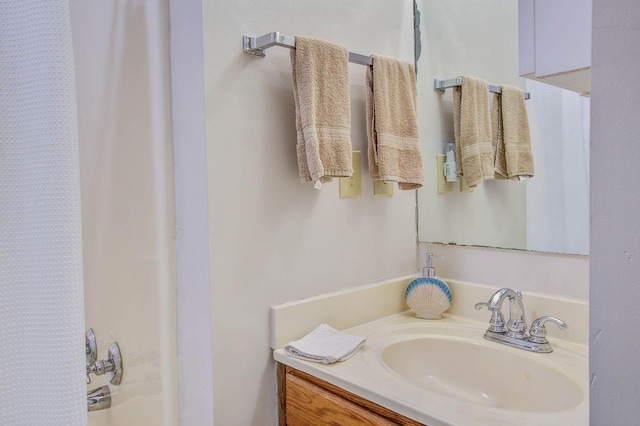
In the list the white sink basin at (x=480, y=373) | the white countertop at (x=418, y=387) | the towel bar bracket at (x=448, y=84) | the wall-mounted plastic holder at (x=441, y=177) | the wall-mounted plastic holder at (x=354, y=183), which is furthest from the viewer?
the wall-mounted plastic holder at (x=441, y=177)

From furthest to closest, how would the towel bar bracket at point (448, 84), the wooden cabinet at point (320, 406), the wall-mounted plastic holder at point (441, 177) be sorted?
the wall-mounted plastic holder at point (441, 177) → the towel bar bracket at point (448, 84) → the wooden cabinet at point (320, 406)

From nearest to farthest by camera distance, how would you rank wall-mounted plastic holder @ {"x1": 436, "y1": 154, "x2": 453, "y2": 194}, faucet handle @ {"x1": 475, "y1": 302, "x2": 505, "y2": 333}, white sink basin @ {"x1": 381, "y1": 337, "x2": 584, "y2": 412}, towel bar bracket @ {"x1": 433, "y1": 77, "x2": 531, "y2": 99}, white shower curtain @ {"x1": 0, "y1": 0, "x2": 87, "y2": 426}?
1. white shower curtain @ {"x1": 0, "y1": 0, "x2": 87, "y2": 426}
2. white sink basin @ {"x1": 381, "y1": 337, "x2": 584, "y2": 412}
3. faucet handle @ {"x1": 475, "y1": 302, "x2": 505, "y2": 333}
4. towel bar bracket @ {"x1": 433, "y1": 77, "x2": 531, "y2": 99}
5. wall-mounted plastic holder @ {"x1": 436, "y1": 154, "x2": 453, "y2": 194}

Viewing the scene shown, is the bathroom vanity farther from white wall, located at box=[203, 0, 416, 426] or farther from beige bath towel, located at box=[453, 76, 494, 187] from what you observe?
beige bath towel, located at box=[453, 76, 494, 187]

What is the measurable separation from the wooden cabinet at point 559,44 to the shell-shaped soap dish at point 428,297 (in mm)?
618

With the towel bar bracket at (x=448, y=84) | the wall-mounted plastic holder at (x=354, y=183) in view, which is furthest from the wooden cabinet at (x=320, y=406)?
the towel bar bracket at (x=448, y=84)

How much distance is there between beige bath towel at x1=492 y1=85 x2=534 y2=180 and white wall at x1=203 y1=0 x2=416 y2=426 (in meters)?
0.43

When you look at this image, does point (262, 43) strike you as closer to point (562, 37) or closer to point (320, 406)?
point (562, 37)

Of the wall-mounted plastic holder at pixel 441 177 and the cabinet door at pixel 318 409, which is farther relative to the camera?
the wall-mounted plastic holder at pixel 441 177

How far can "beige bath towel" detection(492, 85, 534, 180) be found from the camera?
4.18ft

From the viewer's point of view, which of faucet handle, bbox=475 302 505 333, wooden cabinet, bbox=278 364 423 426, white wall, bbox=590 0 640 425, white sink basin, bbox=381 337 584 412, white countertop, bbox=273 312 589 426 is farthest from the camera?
faucet handle, bbox=475 302 505 333

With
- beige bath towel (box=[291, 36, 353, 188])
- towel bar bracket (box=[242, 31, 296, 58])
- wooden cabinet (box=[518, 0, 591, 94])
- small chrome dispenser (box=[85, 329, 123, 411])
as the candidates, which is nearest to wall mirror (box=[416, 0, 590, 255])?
wooden cabinet (box=[518, 0, 591, 94])

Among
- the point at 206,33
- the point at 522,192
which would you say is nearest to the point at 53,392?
the point at 206,33

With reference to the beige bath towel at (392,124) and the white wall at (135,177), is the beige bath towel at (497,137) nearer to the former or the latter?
the beige bath towel at (392,124)

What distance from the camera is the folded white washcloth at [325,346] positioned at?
1.01 meters
